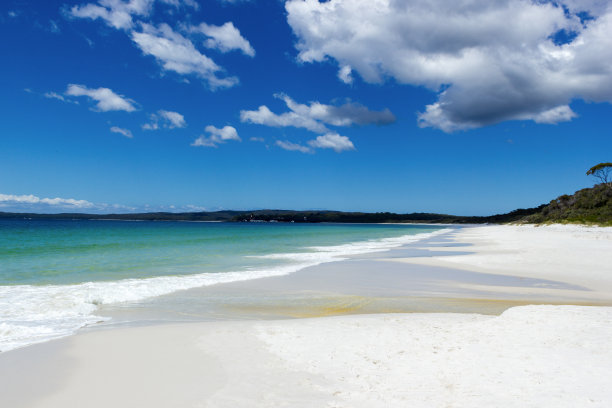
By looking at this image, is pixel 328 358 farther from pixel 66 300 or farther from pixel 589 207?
pixel 589 207

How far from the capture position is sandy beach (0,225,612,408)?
468cm

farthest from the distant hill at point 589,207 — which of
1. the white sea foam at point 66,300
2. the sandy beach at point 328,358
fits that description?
the white sea foam at point 66,300

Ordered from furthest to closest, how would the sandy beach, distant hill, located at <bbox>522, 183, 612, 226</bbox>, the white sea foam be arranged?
distant hill, located at <bbox>522, 183, 612, 226</bbox>, the white sea foam, the sandy beach

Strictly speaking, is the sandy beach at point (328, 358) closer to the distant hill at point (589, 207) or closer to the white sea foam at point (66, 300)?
the white sea foam at point (66, 300)

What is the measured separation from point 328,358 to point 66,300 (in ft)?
31.5

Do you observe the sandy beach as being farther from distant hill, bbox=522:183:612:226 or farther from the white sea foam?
distant hill, bbox=522:183:612:226

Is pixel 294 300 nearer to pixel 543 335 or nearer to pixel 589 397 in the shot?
pixel 543 335

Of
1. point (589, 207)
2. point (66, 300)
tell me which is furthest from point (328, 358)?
point (589, 207)

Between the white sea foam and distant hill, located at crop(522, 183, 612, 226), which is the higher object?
distant hill, located at crop(522, 183, 612, 226)

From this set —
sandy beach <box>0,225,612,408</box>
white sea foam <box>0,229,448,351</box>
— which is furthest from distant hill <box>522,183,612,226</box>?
white sea foam <box>0,229,448,351</box>

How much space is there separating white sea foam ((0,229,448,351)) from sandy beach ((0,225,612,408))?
79 cm

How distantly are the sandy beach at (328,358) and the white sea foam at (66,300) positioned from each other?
0.79 meters

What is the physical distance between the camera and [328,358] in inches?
240

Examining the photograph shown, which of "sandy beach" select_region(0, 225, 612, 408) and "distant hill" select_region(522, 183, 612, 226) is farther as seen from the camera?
"distant hill" select_region(522, 183, 612, 226)
